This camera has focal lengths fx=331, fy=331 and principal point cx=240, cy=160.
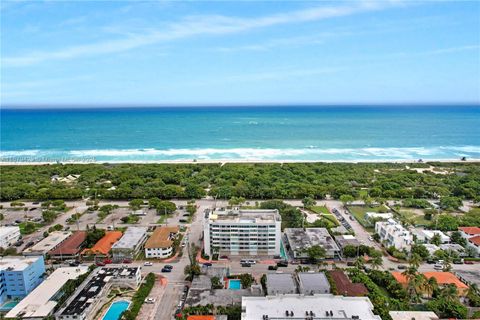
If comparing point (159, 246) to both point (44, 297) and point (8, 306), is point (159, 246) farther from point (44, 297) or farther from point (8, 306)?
point (8, 306)

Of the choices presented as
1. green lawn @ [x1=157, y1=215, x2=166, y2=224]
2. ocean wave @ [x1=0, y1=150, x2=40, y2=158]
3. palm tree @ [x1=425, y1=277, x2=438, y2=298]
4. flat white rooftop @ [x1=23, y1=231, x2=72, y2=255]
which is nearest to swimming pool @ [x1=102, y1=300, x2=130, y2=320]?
flat white rooftop @ [x1=23, y1=231, x2=72, y2=255]

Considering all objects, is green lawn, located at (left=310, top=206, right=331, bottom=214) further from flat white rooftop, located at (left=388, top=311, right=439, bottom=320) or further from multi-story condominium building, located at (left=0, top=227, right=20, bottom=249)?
multi-story condominium building, located at (left=0, top=227, right=20, bottom=249)

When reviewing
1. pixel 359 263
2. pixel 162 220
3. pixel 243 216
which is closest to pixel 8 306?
pixel 162 220

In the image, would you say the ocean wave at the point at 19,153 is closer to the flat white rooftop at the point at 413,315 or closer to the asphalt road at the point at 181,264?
the asphalt road at the point at 181,264

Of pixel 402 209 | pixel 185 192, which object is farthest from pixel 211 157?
pixel 402 209

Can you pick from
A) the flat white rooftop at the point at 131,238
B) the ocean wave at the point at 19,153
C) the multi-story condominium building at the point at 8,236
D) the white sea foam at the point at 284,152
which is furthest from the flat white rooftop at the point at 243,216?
the ocean wave at the point at 19,153
